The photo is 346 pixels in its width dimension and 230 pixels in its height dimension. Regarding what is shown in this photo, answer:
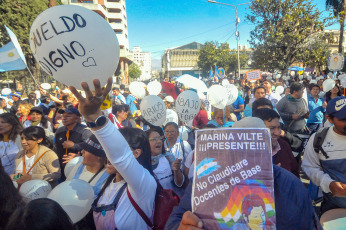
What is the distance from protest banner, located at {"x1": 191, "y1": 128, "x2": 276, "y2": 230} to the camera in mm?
1022

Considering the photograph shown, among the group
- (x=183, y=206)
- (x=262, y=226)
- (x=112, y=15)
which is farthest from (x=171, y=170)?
(x=112, y=15)

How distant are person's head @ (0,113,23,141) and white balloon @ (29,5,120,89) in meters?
2.52

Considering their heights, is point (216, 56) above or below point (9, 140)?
above

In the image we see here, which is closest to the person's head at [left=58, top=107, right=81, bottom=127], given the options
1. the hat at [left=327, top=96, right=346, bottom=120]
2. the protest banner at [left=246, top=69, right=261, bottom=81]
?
the hat at [left=327, top=96, right=346, bottom=120]

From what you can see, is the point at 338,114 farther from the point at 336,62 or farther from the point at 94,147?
the point at 336,62

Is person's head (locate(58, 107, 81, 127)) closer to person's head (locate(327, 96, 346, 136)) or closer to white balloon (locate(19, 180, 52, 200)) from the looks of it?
white balloon (locate(19, 180, 52, 200))

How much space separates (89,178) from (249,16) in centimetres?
1702

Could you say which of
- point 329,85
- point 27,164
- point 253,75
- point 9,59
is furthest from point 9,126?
point 253,75

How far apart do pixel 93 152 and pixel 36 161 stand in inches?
50.5

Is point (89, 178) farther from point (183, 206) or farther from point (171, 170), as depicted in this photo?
point (183, 206)

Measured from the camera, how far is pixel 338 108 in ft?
6.96

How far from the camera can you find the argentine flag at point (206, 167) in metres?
1.11

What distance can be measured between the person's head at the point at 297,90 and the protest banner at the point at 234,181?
381cm

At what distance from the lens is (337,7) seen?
69.0 feet
